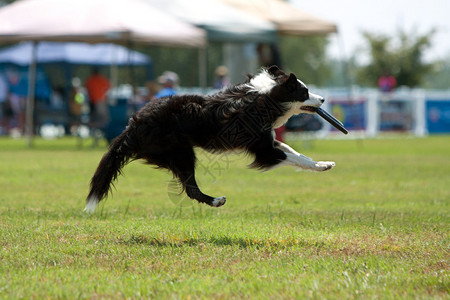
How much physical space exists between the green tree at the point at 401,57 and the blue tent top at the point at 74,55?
2015cm

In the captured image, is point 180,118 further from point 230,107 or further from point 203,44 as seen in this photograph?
point 203,44

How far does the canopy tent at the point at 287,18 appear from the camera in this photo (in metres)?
20.4

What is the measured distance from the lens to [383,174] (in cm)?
1234

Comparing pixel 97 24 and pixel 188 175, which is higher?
pixel 97 24

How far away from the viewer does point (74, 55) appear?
1118 inches

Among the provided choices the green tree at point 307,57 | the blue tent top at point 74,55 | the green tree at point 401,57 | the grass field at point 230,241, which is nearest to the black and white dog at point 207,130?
the grass field at point 230,241

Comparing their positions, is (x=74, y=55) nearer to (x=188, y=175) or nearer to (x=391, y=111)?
(x=391, y=111)

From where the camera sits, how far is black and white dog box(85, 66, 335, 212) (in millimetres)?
5969

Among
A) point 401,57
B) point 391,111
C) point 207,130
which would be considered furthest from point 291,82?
point 401,57

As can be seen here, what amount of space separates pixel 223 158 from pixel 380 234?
154cm

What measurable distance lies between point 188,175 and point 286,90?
1.14m

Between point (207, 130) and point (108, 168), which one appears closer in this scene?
point (207, 130)

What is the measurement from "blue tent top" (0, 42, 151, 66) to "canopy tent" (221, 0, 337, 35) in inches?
322

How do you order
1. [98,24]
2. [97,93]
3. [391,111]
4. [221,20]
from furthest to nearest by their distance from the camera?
[391,111] → [97,93] → [221,20] → [98,24]
